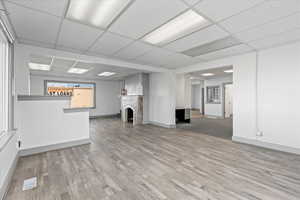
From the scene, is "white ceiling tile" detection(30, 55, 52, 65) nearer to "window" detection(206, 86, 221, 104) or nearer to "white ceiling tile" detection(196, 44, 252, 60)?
"white ceiling tile" detection(196, 44, 252, 60)

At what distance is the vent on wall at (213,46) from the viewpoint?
297 centimetres

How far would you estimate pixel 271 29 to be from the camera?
2436 mm

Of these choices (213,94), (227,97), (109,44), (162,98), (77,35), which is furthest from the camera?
(213,94)

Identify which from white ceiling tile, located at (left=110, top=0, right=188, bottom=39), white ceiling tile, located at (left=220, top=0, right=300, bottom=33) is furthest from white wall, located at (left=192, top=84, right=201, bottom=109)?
white ceiling tile, located at (left=110, top=0, right=188, bottom=39)

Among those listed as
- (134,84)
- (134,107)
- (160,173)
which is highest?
(134,84)

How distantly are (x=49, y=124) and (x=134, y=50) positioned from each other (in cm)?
279

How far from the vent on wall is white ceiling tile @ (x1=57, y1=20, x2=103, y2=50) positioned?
7.72 ft

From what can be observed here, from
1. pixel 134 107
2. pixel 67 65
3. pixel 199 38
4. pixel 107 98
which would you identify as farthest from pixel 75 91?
pixel 199 38

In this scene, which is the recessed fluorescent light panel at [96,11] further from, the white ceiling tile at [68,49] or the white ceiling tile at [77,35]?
the white ceiling tile at [68,49]

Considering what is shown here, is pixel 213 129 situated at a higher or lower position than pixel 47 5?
lower

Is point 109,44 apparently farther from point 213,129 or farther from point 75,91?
point 75,91

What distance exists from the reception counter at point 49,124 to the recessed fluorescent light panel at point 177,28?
8.68ft

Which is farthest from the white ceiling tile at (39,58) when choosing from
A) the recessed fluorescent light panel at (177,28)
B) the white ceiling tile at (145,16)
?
the recessed fluorescent light panel at (177,28)

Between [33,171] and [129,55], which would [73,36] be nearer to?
[129,55]
